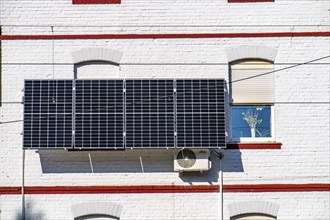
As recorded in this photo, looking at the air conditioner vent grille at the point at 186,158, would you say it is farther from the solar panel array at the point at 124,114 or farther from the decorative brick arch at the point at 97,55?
the decorative brick arch at the point at 97,55

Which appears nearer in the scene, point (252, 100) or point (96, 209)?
point (96, 209)

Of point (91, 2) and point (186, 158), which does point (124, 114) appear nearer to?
point (186, 158)

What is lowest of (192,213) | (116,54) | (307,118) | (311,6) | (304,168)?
(192,213)

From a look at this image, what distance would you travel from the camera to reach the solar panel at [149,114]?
1404 centimetres

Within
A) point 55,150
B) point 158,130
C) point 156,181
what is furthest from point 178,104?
point 55,150

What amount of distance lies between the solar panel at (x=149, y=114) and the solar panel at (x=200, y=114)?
0.20 meters

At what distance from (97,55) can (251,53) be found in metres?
3.29

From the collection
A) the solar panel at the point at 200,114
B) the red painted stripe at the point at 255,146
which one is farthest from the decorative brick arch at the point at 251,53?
the red painted stripe at the point at 255,146

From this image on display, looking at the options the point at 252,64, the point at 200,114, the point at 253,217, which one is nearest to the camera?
the point at 200,114

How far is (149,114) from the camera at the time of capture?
1416 cm

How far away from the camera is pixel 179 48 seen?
14758 mm

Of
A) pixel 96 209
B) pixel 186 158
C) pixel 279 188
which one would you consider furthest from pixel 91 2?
pixel 279 188

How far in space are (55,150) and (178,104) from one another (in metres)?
2.78

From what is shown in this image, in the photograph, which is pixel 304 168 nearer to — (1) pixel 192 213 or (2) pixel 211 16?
(1) pixel 192 213
